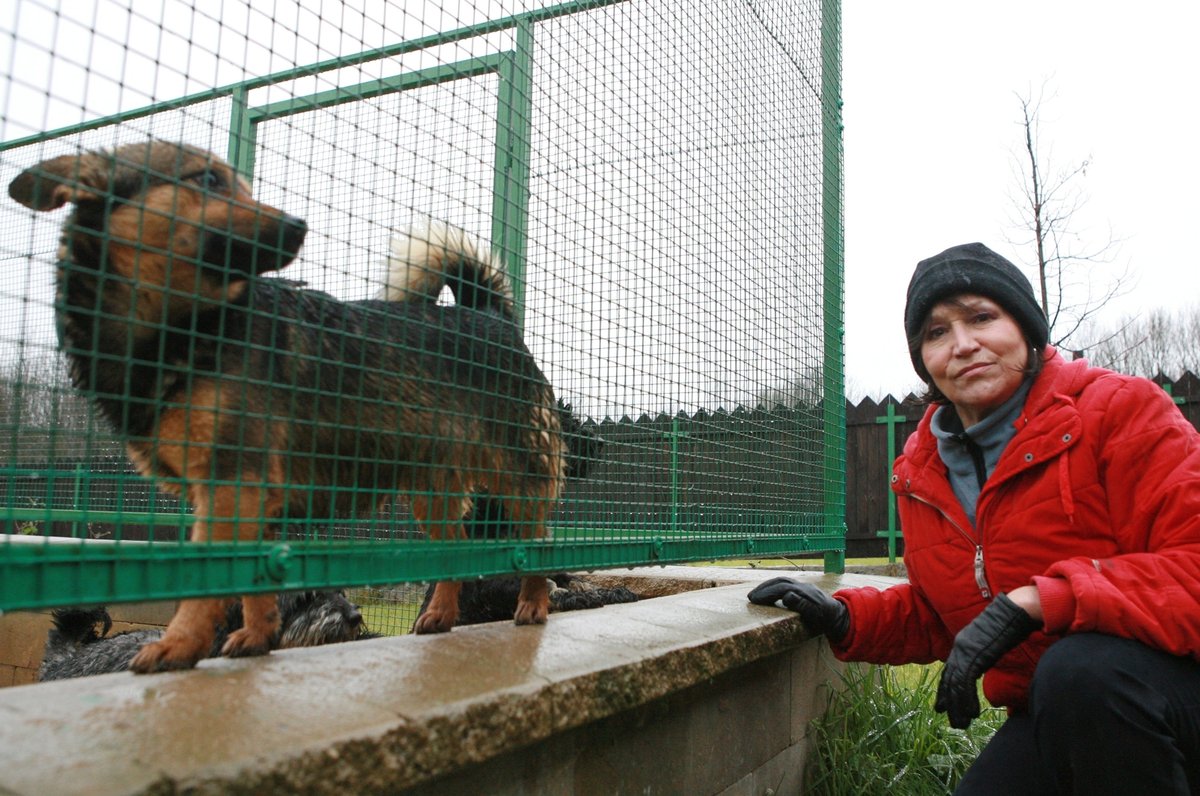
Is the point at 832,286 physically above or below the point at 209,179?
above

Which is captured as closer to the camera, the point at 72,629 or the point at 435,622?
the point at 435,622

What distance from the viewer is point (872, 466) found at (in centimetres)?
1189

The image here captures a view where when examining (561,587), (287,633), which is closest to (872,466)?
(561,587)

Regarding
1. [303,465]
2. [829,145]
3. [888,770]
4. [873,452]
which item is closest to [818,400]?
[829,145]

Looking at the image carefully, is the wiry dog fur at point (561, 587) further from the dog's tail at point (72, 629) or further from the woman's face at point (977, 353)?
the dog's tail at point (72, 629)

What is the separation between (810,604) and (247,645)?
177 centimetres

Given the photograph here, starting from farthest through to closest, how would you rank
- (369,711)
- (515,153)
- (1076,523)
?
(515,153)
(1076,523)
(369,711)

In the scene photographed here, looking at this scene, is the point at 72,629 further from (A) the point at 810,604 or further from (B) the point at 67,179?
(A) the point at 810,604

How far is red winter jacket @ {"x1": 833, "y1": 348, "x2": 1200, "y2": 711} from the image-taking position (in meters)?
1.79

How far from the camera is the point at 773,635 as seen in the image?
2.68 metres

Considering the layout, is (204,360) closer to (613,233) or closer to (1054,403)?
(613,233)

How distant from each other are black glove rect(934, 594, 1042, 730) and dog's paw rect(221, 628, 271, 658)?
1.71 meters

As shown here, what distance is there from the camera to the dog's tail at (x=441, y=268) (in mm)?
2274

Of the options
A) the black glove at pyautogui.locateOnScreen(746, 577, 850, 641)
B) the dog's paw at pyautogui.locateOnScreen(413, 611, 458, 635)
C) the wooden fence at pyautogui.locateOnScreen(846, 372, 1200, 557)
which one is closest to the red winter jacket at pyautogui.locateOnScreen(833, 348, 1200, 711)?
the black glove at pyautogui.locateOnScreen(746, 577, 850, 641)
